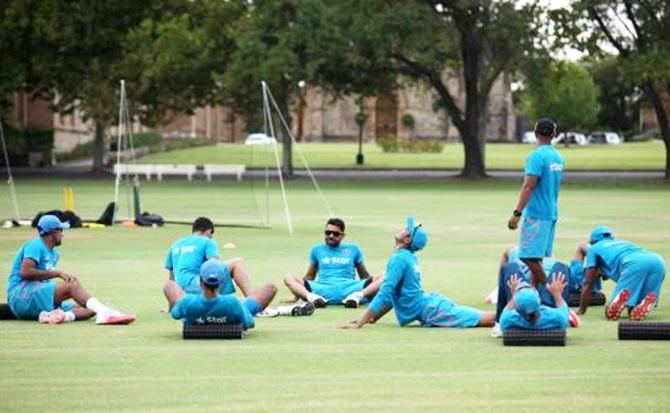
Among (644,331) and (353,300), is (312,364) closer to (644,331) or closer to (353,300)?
(644,331)

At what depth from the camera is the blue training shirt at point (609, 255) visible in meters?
16.1

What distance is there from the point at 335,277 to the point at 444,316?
2841 millimetres

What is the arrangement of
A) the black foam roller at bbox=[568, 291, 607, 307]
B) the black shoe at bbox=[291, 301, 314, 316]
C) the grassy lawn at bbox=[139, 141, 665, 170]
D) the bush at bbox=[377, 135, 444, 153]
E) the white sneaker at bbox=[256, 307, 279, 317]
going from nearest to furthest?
the white sneaker at bbox=[256, 307, 279, 317] < the black shoe at bbox=[291, 301, 314, 316] < the black foam roller at bbox=[568, 291, 607, 307] < the grassy lawn at bbox=[139, 141, 665, 170] < the bush at bbox=[377, 135, 444, 153]

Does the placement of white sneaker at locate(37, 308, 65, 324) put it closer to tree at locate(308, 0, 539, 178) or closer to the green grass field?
the green grass field

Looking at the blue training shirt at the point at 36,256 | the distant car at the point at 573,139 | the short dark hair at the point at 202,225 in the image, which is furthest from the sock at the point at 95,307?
the distant car at the point at 573,139

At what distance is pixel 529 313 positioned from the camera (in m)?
13.8

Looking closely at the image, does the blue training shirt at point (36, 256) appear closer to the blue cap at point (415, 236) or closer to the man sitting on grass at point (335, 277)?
the man sitting on grass at point (335, 277)

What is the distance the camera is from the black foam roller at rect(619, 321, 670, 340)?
557 inches

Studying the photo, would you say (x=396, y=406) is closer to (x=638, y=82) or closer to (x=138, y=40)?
(x=638, y=82)

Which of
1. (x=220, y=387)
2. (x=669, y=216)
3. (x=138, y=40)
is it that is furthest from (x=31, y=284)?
(x=138, y=40)

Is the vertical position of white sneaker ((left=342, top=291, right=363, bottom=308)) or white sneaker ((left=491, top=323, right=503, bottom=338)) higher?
white sneaker ((left=491, top=323, right=503, bottom=338))

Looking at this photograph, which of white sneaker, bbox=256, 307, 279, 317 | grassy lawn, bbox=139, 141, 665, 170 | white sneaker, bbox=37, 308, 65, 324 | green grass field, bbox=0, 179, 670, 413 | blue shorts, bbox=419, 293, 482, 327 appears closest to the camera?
green grass field, bbox=0, 179, 670, 413

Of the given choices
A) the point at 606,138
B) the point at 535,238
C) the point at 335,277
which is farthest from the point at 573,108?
the point at 535,238

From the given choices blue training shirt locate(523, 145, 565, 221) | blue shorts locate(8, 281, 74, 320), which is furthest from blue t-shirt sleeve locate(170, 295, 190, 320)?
blue training shirt locate(523, 145, 565, 221)
